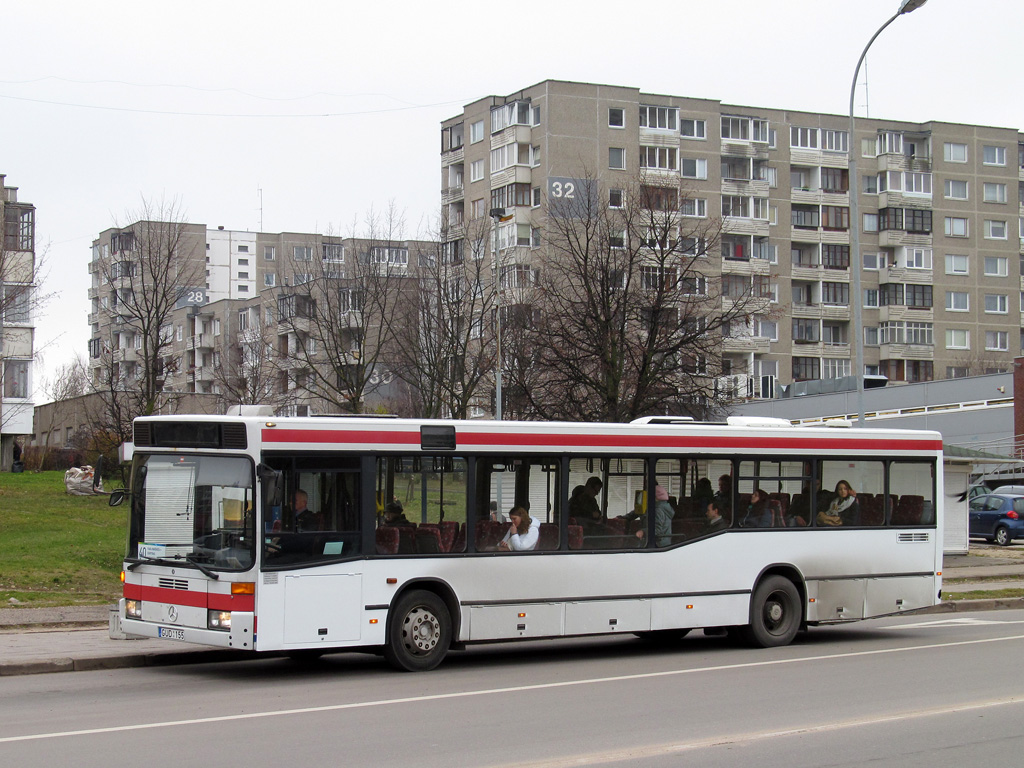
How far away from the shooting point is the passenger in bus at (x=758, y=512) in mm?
15695

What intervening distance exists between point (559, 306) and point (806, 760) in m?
27.8

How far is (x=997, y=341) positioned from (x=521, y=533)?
→ 3254 inches

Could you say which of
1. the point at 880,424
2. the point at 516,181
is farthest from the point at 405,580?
the point at 516,181

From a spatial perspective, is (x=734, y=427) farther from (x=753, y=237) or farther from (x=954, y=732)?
(x=753, y=237)

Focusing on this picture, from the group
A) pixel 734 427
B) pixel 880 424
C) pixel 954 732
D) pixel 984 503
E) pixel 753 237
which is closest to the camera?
pixel 954 732

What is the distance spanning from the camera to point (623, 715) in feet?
33.6

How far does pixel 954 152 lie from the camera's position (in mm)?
88688

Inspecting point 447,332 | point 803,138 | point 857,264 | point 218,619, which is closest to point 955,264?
point 803,138

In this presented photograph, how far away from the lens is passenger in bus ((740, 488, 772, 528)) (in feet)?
51.5

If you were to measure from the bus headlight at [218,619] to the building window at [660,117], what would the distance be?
226 feet

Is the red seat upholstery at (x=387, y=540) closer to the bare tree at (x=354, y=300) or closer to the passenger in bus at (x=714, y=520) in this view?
the passenger in bus at (x=714, y=520)

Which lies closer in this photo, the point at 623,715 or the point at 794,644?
the point at 623,715

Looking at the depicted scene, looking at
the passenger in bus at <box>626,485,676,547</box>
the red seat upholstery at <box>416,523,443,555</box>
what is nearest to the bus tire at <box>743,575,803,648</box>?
the passenger in bus at <box>626,485,676,547</box>

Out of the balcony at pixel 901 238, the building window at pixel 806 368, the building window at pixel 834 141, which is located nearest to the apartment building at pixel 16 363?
the building window at pixel 806 368
